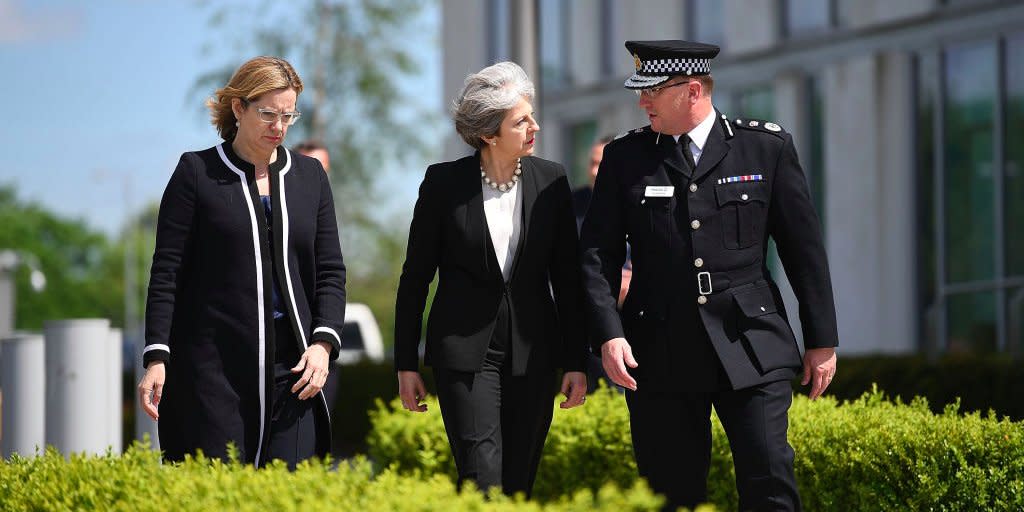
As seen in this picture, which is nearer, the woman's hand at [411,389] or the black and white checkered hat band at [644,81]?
the black and white checkered hat band at [644,81]

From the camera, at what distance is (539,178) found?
5391 millimetres

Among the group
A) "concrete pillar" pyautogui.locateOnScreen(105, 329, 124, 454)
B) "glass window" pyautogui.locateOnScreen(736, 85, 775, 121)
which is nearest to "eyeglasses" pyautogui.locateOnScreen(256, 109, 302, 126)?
"concrete pillar" pyautogui.locateOnScreen(105, 329, 124, 454)

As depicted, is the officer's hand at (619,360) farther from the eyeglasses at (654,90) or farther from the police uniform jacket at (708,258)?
the eyeglasses at (654,90)

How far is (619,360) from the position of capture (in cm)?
489

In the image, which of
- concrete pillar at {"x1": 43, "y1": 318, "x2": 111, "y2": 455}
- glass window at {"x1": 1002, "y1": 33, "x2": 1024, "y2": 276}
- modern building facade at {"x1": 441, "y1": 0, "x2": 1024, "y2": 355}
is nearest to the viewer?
concrete pillar at {"x1": 43, "y1": 318, "x2": 111, "y2": 455}

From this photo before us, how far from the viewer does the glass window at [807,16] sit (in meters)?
19.1

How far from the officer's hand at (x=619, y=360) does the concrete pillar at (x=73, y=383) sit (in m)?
4.47

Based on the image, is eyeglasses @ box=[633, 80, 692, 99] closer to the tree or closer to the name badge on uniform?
the name badge on uniform

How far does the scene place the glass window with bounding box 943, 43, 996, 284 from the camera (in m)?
17.0

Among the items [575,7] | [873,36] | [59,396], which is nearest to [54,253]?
[575,7]

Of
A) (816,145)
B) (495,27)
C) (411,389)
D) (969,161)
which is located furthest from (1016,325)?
(495,27)

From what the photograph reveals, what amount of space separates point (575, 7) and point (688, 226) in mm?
19347

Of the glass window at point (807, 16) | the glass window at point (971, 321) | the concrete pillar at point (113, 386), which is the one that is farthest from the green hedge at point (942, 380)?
the glass window at point (807, 16)

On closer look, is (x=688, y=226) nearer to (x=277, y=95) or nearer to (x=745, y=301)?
(x=745, y=301)
